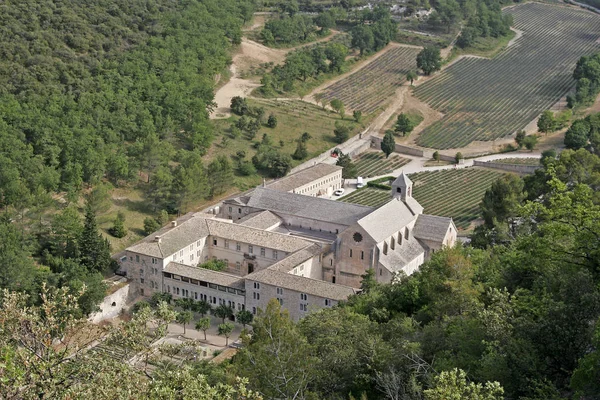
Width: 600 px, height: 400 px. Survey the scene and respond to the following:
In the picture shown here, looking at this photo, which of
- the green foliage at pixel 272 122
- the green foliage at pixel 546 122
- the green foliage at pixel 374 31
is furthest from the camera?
the green foliage at pixel 374 31

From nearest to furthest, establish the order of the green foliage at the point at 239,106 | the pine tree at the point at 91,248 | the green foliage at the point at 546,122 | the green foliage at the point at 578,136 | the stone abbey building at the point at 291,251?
the stone abbey building at the point at 291,251
the pine tree at the point at 91,248
the green foliage at the point at 578,136
the green foliage at the point at 239,106
the green foliage at the point at 546,122

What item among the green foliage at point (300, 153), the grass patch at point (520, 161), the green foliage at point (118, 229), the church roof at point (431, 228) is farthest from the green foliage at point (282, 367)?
the grass patch at point (520, 161)

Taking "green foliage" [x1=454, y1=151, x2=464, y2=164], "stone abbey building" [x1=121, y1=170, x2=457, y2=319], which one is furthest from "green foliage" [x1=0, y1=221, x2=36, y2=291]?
"green foliage" [x1=454, y1=151, x2=464, y2=164]

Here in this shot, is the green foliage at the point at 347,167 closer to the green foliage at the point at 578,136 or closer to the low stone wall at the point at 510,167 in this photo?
the low stone wall at the point at 510,167

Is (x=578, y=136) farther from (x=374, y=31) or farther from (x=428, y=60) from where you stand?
(x=374, y=31)

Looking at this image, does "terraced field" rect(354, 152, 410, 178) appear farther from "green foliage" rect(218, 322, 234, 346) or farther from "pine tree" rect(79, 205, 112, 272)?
"green foliage" rect(218, 322, 234, 346)
